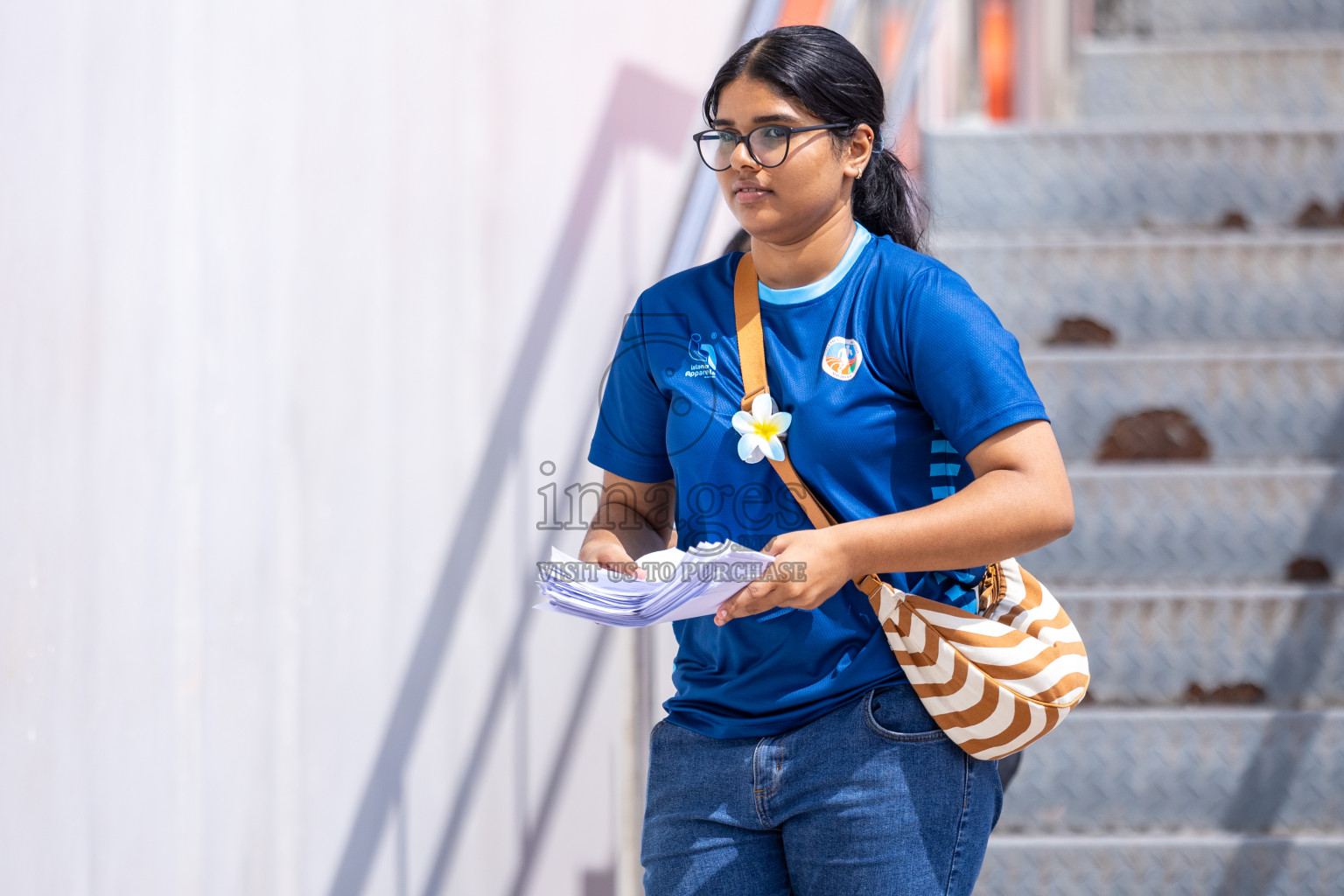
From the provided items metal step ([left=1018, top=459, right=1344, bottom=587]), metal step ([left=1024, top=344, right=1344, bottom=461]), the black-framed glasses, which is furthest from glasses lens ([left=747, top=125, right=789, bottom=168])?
metal step ([left=1024, top=344, right=1344, bottom=461])

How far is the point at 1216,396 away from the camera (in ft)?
9.37

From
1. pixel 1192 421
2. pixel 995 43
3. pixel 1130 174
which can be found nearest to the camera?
pixel 1192 421

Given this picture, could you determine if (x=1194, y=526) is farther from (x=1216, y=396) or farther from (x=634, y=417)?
(x=634, y=417)

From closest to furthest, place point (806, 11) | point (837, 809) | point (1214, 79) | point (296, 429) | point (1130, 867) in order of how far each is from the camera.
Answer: point (837, 809)
point (296, 429)
point (1130, 867)
point (1214, 79)
point (806, 11)

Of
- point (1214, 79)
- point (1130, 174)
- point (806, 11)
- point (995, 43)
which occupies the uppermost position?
point (995, 43)

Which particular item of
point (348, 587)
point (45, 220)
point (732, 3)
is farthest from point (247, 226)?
point (732, 3)

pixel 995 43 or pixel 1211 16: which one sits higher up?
pixel 995 43

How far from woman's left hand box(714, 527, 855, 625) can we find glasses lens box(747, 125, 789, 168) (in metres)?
0.35

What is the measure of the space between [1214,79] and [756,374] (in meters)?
3.21

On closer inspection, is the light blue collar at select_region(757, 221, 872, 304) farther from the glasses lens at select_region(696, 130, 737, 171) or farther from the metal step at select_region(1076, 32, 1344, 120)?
the metal step at select_region(1076, 32, 1344, 120)

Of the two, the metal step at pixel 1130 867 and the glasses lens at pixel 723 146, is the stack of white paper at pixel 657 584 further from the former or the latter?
the metal step at pixel 1130 867

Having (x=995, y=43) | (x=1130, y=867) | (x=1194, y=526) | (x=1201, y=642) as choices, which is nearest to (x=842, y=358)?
(x=1130, y=867)

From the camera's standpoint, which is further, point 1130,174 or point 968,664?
point 1130,174

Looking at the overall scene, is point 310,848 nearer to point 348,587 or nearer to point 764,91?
point 348,587
